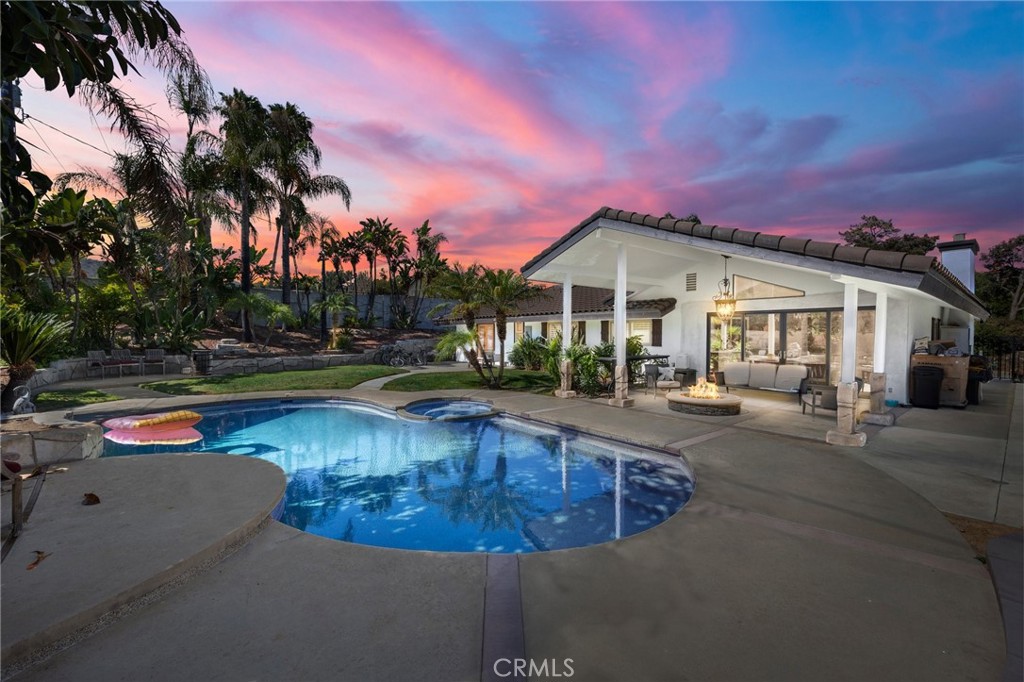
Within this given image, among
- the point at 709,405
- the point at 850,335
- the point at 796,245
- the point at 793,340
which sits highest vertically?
the point at 796,245

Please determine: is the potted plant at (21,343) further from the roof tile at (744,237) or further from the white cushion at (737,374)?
the white cushion at (737,374)

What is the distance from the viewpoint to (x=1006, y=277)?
34938 mm

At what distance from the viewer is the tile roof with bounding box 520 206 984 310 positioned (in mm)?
7097

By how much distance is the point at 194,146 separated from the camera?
75.0 feet

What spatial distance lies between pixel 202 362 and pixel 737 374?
2092 cm

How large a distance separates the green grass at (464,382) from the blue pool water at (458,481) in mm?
4379

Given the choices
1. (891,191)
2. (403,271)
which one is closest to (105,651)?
(891,191)

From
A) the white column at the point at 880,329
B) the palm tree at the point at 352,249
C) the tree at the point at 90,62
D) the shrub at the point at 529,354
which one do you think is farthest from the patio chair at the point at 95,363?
the white column at the point at 880,329

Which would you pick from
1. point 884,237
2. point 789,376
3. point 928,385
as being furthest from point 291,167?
point 884,237

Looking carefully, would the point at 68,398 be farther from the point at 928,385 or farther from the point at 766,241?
the point at 928,385

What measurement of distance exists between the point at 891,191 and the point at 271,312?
3221cm

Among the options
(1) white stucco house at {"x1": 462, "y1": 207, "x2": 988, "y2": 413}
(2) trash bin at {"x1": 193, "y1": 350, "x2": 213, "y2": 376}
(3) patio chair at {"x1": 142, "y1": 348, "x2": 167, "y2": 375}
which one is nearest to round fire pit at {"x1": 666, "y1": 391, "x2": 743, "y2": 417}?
(1) white stucco house at {"x1": 462, "y1": 207, "x2": 988, "y2": 413}

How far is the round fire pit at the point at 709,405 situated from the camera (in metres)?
10.6

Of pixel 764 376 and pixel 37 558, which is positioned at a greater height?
pixel 764 376
